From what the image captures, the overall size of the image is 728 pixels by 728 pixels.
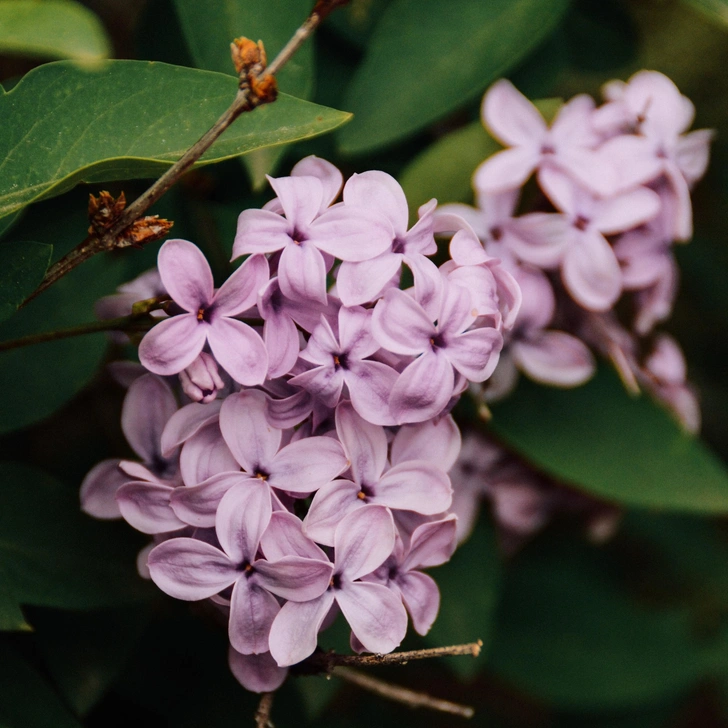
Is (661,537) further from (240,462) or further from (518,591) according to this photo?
(240,462)

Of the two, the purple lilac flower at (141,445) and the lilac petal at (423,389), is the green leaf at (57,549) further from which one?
the lilac petal at (423,389)

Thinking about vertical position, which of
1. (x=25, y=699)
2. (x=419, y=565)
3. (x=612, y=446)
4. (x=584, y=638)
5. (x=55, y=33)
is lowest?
(x=584, y=638)

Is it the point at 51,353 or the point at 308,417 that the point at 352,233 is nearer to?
the point at 308,417

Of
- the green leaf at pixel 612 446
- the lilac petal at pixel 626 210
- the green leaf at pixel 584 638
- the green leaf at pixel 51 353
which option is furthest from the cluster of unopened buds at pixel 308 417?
the green leaf at pixel 584 638

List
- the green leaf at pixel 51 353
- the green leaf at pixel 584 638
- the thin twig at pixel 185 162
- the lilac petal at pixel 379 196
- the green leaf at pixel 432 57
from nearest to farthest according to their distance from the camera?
the thin twig at pixel 185 162 < the lilac petal at pixel 379 196 < the green leaf at pixel 51 353 < the green leaf at pixel 432 57 < the green leaf at pixel 584 638

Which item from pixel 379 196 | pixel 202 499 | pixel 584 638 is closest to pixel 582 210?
pixel 379 196
